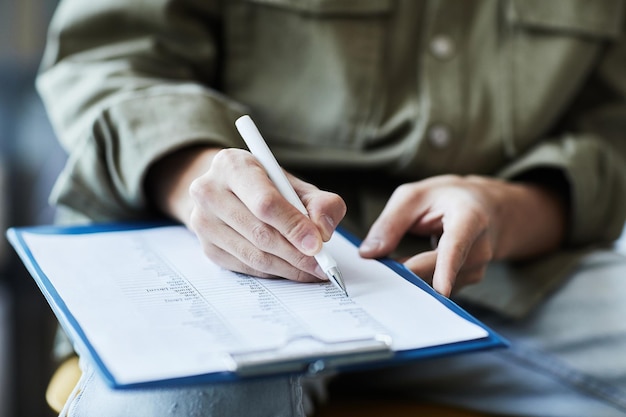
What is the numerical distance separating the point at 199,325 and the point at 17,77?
0.94m

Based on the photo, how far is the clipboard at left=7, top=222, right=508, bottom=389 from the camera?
334 mm

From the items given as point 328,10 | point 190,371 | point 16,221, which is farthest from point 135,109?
point 16,221

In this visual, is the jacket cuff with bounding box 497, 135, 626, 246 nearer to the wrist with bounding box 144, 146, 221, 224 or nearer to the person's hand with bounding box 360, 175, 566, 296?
the person's hand with bounding box 360, 175, 566, 296

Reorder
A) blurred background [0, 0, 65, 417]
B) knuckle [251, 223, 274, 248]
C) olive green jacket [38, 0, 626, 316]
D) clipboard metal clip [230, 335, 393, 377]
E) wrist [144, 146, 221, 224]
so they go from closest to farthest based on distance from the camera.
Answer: clipboard metal clip [230, 335, 393, 377], knuckle [251, 223, 274, 248], wrist [144, 146, 221, 224], olive green jacket [38, 0, 626, 316], blurred background [0, 0, 65, 417]

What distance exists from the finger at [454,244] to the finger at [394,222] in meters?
0.03

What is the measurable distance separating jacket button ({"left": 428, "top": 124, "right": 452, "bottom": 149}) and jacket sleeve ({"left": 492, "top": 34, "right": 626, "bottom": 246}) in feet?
0.22

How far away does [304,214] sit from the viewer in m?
0.43

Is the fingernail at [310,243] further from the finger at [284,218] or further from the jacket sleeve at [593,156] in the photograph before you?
the jacket sleeve at [593,156]

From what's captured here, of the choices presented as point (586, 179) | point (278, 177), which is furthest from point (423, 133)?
point (278, 177)

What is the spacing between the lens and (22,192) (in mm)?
1209

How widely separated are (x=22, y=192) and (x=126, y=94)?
2.23 feet

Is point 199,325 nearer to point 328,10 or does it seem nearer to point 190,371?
point 190,371

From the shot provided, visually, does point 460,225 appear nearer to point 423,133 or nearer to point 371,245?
point 371,245

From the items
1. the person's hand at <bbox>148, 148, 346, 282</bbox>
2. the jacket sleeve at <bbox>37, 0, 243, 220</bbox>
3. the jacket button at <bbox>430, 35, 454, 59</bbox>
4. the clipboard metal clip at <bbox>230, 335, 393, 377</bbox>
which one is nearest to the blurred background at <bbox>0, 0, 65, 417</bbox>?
the jacket sleeve at <bbox>37, 0, 243, 220</bbox>
